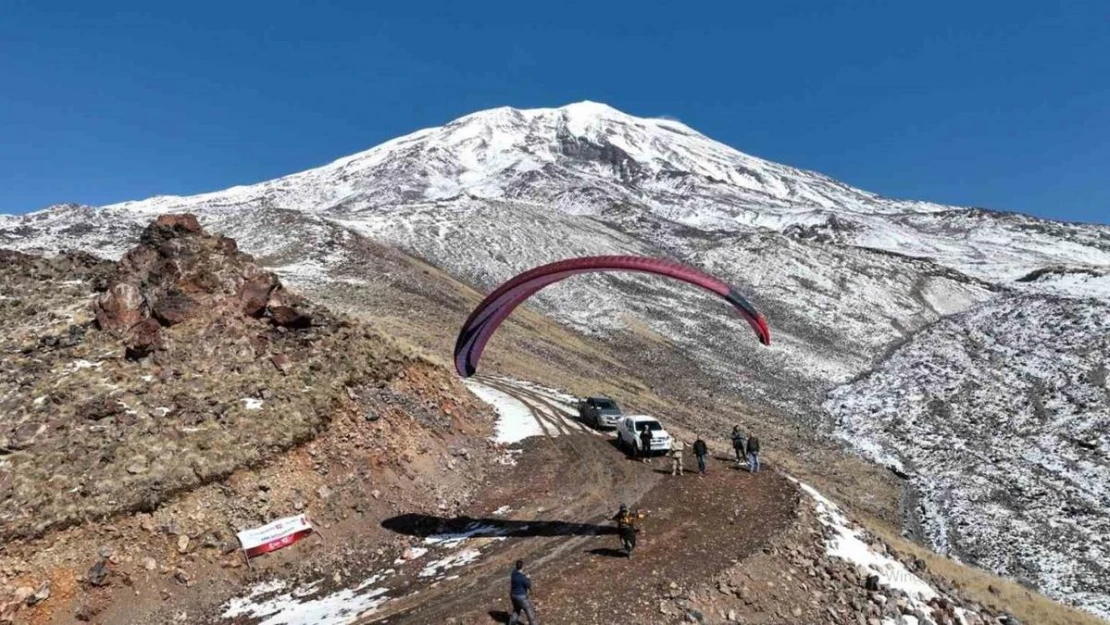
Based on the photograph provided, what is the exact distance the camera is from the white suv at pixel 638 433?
23.3 m

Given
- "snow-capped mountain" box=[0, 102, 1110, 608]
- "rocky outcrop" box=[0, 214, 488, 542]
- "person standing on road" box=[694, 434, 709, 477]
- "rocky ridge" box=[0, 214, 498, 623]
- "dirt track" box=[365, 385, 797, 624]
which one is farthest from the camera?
"snow-capped mountain" box=[0, 102, 1110, 608]

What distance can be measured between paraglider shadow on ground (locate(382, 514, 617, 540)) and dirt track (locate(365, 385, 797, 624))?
0.16ft

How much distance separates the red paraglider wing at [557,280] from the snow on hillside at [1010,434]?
1954 centimetres

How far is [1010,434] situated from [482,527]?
3802 cm

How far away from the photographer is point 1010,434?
41344 millimetres

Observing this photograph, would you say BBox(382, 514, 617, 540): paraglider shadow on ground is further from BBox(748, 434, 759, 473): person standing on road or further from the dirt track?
BBox(748, 434, 759, 473): person standing on road

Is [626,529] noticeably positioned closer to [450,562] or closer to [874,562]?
[450,562]

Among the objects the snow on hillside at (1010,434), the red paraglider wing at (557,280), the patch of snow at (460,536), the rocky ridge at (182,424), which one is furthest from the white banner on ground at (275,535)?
the snow on hillside at (1010,434)

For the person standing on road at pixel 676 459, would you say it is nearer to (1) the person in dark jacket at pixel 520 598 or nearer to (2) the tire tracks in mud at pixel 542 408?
(2) the tire tracks in mud at pixel 542 408

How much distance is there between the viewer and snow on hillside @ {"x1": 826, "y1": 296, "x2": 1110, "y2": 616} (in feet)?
90.6

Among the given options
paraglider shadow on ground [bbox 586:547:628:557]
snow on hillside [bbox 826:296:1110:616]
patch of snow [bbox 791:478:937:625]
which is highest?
paraglider shadow on ground [bbox 586:547:628:557]

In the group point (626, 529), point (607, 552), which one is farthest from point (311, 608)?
point (626, 529)

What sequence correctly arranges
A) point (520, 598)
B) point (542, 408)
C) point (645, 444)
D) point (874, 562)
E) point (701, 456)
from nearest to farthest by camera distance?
point (520, 598) < point (874, 562) < point (701, 456) < point (645, 444) < point (542, 408)

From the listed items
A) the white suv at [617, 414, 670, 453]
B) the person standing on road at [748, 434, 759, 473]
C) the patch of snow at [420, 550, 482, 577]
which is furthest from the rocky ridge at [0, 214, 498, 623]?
the person standing on road at [748, 434, 759, 473]
